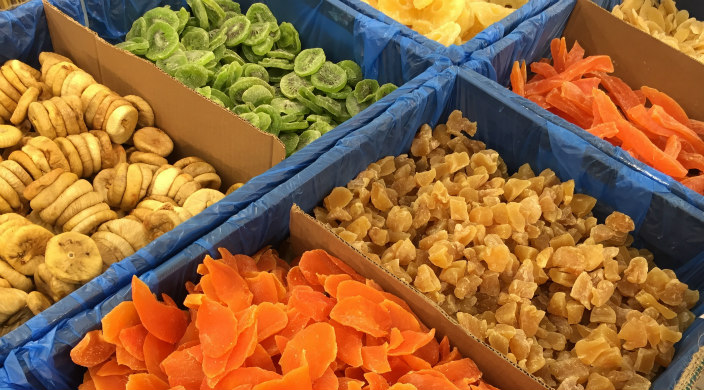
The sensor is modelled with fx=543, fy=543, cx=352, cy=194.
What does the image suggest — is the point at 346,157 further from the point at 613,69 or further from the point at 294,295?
the point at 613,69

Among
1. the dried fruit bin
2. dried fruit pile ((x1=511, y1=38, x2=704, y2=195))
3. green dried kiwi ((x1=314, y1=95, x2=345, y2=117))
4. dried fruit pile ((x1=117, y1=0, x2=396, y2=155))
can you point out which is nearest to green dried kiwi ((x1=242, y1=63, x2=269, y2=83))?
dried fruit pile ((x1=117, y1=0, x2=396, y2=155))

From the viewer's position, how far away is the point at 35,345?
0.93 m

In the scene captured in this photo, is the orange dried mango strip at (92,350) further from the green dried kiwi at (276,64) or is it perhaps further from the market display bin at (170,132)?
the green dried kiwi at (276,64)

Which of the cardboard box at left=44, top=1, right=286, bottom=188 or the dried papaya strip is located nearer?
the cardboard box at left=44, top=1, right=286, bottom=188

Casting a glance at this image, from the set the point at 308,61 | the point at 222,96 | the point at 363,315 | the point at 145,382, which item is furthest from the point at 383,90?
the point at 145,382

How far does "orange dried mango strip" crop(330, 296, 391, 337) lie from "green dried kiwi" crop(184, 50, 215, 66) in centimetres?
106

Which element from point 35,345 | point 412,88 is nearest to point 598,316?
point 412,88

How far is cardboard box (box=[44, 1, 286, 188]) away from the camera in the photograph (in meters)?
1.44

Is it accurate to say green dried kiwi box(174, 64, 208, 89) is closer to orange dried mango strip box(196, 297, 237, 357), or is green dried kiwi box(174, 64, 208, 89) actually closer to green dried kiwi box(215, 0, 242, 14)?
green dried kiwi box(215, 0, 242, 14)

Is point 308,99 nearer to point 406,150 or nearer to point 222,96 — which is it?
point 222,96

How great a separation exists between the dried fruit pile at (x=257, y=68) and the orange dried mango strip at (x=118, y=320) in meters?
0.72

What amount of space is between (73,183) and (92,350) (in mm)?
523

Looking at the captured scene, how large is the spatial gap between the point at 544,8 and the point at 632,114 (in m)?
0.57

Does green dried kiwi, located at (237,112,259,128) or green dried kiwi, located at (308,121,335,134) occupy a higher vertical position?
green dried kiwi, located at (237,112,259,128)
